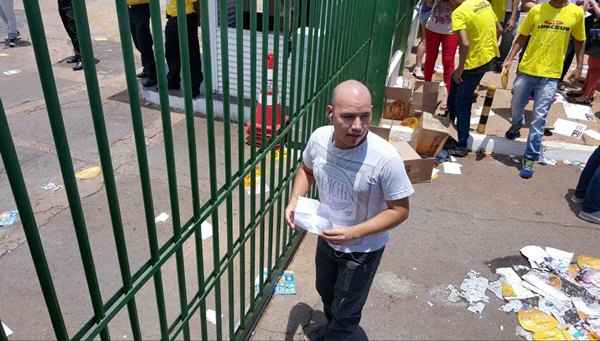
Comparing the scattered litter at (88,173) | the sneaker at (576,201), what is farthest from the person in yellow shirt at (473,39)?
the scattered litter at (88,173)

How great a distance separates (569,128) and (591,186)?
2.47 metres

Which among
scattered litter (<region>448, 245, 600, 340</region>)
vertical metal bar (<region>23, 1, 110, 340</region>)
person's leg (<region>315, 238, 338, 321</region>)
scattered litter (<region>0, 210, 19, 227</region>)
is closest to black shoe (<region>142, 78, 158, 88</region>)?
scattered litter (<region>0, 210, 19, 227</region>)

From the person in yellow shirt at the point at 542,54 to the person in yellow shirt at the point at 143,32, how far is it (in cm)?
486

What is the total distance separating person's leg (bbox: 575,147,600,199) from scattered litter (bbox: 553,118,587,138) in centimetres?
191

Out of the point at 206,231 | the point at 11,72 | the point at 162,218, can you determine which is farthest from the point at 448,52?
the point at 11,72

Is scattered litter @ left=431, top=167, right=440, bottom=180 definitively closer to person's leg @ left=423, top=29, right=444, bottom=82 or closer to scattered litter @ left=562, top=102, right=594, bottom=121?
person's leg @ left=423, top=29, right=444, bottom=82

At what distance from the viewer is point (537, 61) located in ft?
16.4

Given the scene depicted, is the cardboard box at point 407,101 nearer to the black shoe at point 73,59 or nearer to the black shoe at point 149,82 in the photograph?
the black shoe at point 149,82

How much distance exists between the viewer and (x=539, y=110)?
509 cm

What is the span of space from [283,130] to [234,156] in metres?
2.28

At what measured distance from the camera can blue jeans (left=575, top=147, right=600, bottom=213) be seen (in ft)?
14.4

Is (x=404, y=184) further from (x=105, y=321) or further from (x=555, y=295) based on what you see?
(x=555, y=295)

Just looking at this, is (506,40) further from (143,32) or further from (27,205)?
(27,205)

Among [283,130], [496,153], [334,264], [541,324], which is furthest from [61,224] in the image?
[496,153]
